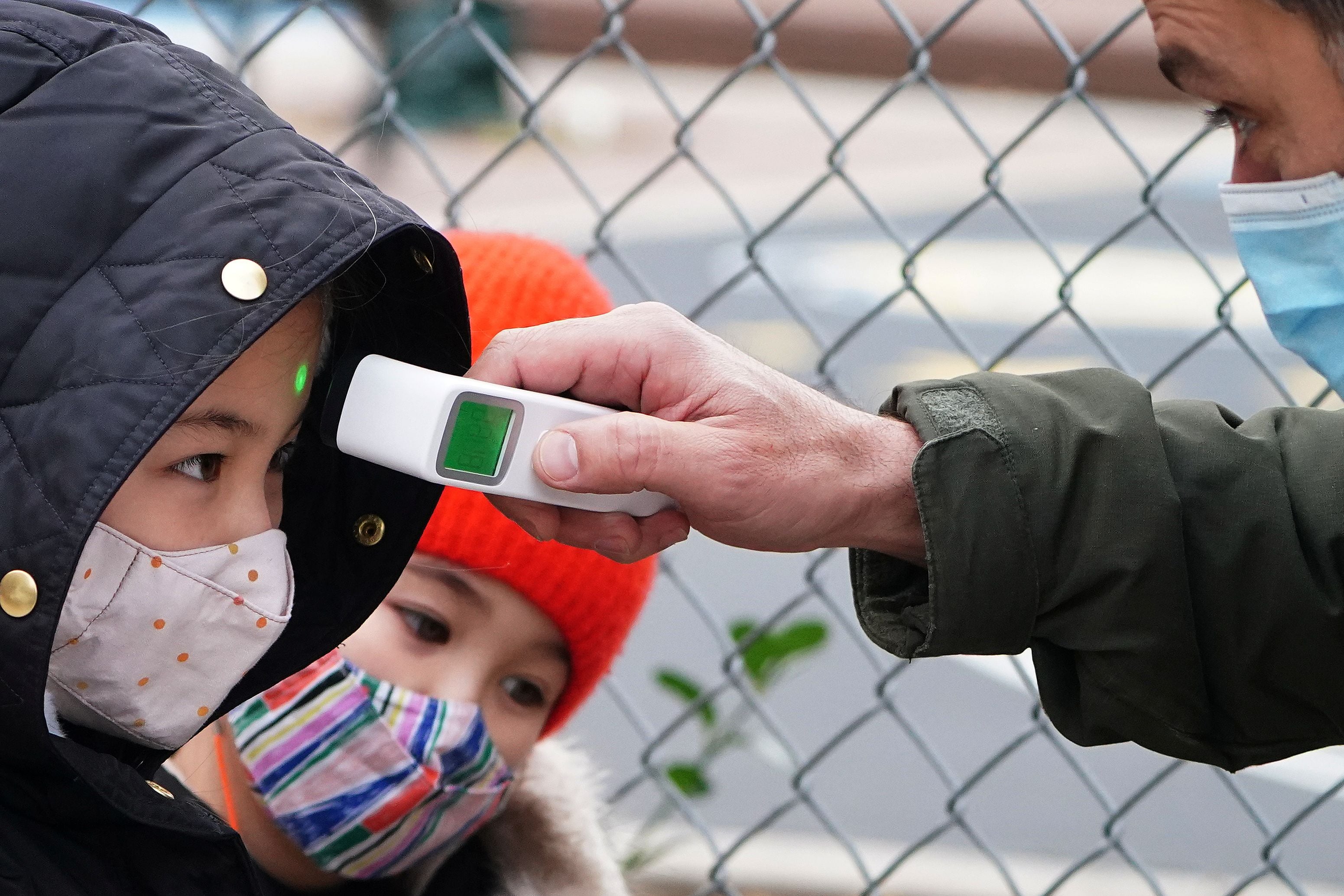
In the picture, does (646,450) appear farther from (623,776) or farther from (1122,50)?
(623,776)

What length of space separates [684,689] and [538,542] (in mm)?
871

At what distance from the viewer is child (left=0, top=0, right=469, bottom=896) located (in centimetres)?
112

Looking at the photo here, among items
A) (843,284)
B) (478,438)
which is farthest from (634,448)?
(843,284)

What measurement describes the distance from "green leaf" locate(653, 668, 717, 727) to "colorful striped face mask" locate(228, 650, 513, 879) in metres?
0.90

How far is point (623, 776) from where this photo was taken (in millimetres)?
4867

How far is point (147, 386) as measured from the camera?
112 cm

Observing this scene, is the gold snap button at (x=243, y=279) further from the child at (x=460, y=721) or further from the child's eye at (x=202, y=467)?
the child at (x=460, y=721)

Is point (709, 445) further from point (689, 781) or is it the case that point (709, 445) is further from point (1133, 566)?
point (689, 781)

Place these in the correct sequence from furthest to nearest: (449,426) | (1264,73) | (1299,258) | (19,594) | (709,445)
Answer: (1299,258) < (1264,73) < (709,445) < (449,426) < (19,594)

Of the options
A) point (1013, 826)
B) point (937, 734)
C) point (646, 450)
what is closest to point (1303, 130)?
point (646, 450)

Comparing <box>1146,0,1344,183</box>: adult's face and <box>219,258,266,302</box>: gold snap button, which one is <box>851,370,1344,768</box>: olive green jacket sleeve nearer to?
<box>1146,0,1344,183</box>: adult's face

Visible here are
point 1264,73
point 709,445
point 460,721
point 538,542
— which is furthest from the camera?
point 538,542

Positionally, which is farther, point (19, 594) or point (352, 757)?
point (352, 757)

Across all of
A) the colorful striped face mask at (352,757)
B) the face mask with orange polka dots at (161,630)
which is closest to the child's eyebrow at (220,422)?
the face mask with orange polka dots at (161,630)
